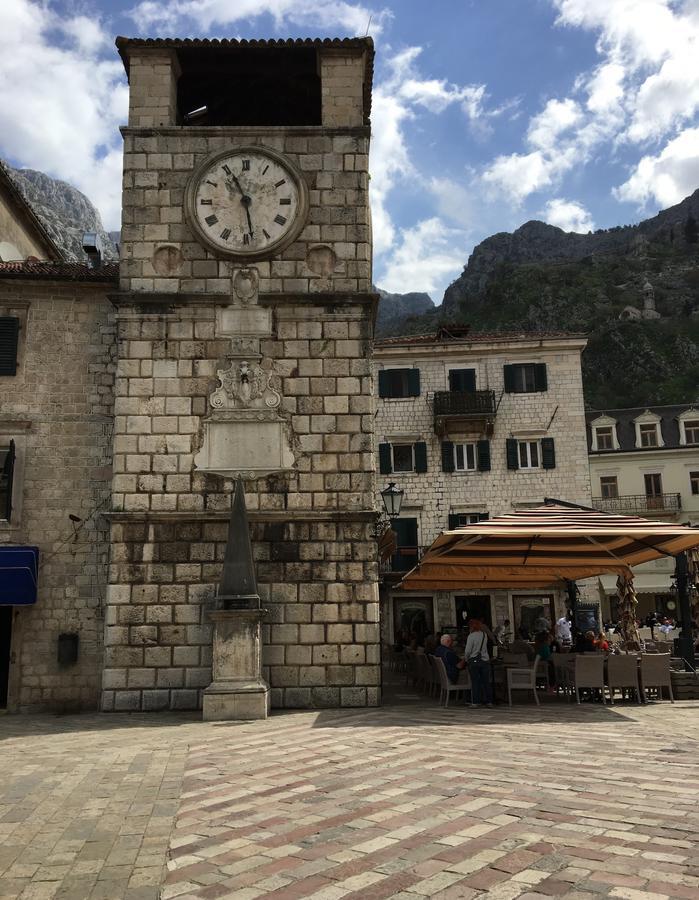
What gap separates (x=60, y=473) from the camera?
45.4 ft

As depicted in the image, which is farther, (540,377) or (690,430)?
(690,430)

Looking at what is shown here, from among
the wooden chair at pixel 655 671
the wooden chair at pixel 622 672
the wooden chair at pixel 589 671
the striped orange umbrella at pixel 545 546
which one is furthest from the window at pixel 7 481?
the wooden chair at pixel 655 671

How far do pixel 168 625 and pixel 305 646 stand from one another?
2.12 m

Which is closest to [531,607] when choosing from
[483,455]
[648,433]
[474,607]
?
[474,607]

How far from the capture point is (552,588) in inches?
1204

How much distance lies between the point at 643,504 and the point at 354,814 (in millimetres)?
38831

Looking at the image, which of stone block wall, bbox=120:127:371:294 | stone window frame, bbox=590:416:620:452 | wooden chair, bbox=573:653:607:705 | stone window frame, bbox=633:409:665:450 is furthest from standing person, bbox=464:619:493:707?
stone window frame, bbox=633:409:665:450

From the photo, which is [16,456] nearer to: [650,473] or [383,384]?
[383,384]

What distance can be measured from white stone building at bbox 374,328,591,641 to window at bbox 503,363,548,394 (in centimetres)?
4

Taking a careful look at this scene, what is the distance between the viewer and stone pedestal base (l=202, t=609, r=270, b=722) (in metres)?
10.8

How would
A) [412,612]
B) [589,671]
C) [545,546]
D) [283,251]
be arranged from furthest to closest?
[412,612]
[283,251]
[545,546]
[589,671]

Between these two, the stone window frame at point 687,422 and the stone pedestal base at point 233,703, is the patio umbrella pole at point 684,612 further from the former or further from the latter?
the stone window frame at point 687,422

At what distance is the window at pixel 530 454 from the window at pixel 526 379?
2003 mm

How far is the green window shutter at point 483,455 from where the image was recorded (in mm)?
30578
